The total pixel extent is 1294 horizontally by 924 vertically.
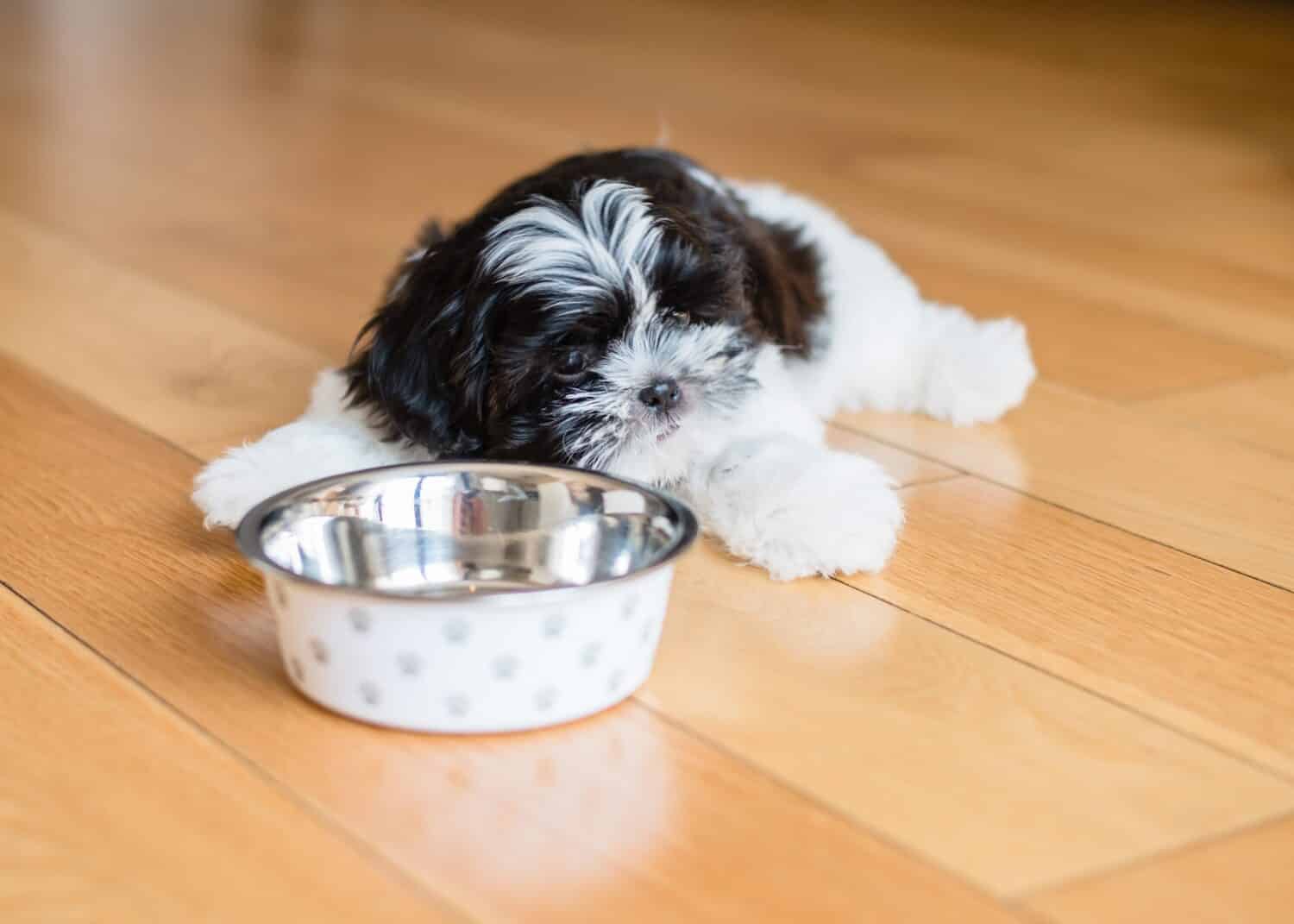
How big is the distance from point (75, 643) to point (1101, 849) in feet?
3.00

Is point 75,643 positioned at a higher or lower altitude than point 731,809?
lower

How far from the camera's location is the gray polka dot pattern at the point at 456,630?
1.31m

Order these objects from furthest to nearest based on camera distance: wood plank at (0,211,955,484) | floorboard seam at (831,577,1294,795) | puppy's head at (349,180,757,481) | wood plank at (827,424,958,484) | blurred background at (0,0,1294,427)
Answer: blurred background at (0,0,1294,427), wood plank at (0,211,955,484), wood plank at (827,424,958,484), puppy's head at (349,180,757,481), floorboard seam at (831,577,1294,795)

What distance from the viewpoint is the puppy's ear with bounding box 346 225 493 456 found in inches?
69.9

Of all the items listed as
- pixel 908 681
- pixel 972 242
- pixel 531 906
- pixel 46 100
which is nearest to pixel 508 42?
pixel 46 100

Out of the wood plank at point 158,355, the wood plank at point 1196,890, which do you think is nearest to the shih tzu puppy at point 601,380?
the wood plank at point 158,355

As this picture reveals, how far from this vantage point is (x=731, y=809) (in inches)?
52.3

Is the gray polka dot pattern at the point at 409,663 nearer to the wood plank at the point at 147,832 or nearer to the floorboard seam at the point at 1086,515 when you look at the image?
the wood plank at the point at 147,832

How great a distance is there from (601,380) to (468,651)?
501 millimetres

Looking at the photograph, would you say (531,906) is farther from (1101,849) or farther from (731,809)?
(1101,849)

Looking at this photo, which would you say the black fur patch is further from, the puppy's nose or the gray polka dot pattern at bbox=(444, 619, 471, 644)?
the gray polka dot pattern at bbox=(444, 619, 471, 644)

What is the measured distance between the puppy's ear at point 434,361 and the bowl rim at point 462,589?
0.43 feet

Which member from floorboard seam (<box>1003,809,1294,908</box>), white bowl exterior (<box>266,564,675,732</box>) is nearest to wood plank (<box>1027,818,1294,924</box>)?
floorboard seam (<box>1003,809,1294,908</box>)

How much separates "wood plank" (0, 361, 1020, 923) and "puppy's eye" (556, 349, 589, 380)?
14.8 inches
